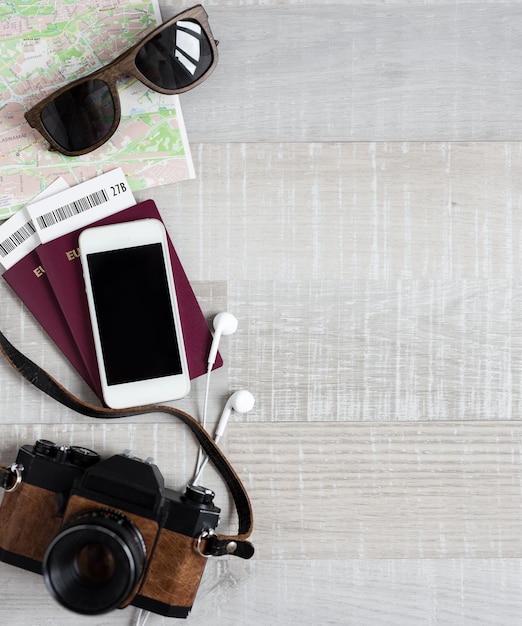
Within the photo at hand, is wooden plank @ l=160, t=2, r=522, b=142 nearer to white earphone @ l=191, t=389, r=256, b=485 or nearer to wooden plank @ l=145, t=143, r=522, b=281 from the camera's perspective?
wooden plank @ l=145, t=143, r=522, b=281

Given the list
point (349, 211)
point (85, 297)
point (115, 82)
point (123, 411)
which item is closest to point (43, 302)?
point (85, 297)

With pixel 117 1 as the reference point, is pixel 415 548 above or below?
below

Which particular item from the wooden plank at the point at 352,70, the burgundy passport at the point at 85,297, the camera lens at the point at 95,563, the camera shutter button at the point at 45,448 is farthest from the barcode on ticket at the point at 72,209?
the camera lens at the point at 95,563

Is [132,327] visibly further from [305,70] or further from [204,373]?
[305,70]

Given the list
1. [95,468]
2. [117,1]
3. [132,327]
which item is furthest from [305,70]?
[95,468]

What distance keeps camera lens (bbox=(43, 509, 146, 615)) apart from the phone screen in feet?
0.55

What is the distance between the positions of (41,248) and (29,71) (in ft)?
0.65

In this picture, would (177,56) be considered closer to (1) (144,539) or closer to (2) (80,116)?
(2) (80,116)

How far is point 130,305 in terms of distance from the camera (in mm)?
762

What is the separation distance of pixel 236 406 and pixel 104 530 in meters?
0.20

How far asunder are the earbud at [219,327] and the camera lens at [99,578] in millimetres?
195

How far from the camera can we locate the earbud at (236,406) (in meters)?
0.77

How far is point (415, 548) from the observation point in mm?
784

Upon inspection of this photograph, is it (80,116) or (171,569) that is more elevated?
(80,116)
